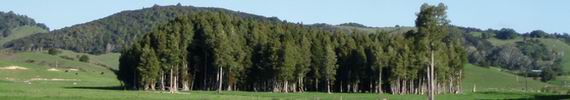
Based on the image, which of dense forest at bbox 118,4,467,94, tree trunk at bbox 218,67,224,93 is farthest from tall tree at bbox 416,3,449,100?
tree trunk at bbox 218,67,224,93

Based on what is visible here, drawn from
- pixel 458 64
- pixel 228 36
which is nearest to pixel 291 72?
pixel 228 36

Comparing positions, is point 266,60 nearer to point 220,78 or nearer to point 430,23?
point 220,78

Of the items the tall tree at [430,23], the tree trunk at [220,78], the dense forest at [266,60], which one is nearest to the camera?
the tall tree at [430,23]

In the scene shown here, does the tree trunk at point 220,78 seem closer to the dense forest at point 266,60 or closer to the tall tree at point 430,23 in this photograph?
the dense forest at point 266,60

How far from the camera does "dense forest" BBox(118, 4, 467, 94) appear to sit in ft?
376

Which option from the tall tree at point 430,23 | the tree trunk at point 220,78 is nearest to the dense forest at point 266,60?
the tree trunk at point 220,78

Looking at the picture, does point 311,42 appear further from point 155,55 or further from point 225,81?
point 155,55

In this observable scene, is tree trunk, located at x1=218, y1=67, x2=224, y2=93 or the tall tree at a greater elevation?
the tall tree

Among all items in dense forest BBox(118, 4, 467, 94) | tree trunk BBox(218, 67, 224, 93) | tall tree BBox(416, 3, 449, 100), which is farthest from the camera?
dense forest BBox(118, 4, 467, 94)

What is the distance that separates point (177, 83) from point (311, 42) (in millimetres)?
19376

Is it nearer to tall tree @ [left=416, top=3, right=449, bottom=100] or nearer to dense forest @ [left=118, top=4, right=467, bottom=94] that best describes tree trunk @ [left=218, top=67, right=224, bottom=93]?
dense forest @ [left=118, top=4, right=467, bottom=94]

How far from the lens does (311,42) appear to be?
126 m

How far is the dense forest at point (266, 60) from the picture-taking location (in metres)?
114

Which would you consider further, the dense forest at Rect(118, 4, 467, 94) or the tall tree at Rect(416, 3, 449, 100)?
the dense forest at Rect(118, 4, 467, 94)
